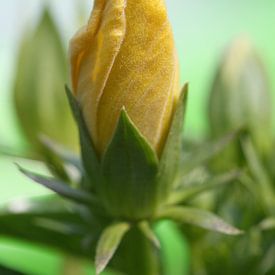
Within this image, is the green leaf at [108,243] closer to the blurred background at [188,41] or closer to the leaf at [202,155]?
the leaf at [202,155]

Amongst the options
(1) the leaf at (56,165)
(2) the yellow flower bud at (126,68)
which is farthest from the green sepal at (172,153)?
(1) the leaf at (56,165)

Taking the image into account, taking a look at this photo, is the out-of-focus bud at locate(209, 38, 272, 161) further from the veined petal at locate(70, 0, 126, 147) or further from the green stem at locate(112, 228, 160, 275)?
the veined petal at locate(70, 0, 126, 147)

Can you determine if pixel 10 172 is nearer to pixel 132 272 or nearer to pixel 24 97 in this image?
pixel 24 97

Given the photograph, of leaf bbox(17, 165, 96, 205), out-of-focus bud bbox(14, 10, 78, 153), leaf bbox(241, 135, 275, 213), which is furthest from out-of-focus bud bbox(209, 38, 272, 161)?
leaf bbox(17, 165, 96, 205)

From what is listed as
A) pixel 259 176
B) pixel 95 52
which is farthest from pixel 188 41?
pixel 95 52

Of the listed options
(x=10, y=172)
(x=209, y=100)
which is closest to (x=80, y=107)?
(x=209, y=100)

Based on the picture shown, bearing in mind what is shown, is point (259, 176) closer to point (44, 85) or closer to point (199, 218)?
point (199, 218)
